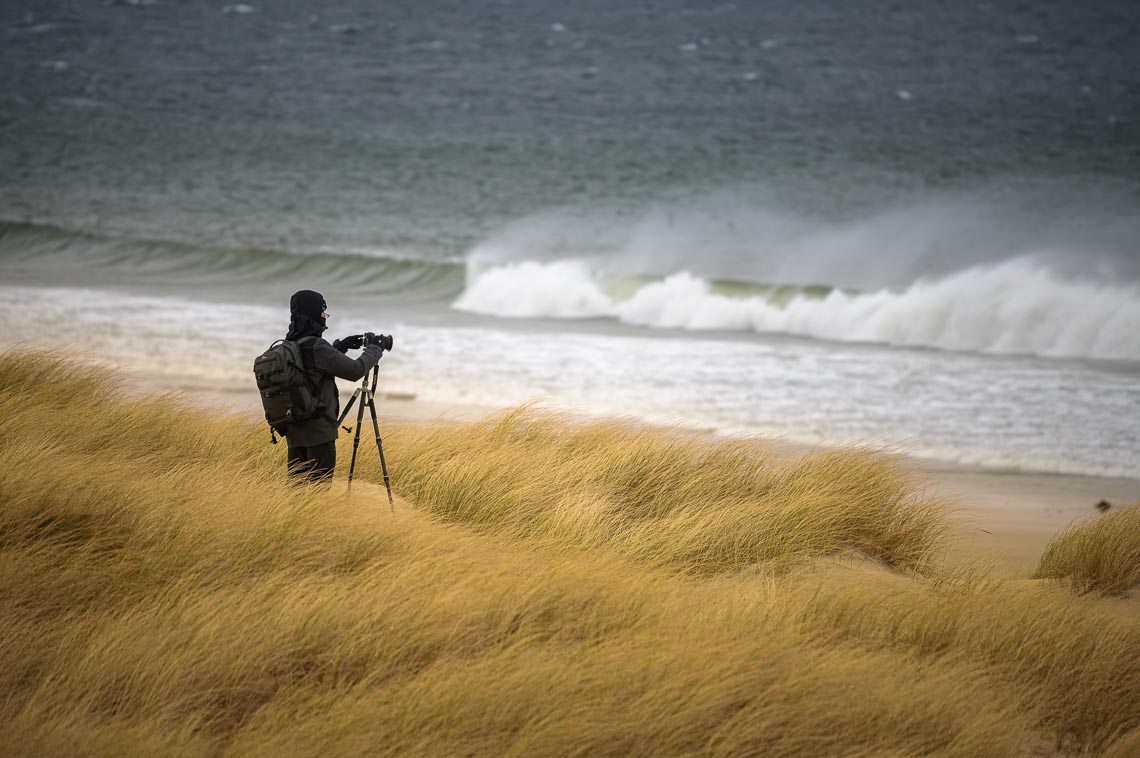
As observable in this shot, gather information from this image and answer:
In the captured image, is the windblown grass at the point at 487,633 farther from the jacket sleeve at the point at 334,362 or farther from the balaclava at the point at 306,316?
the balaclava at the point at 306,316

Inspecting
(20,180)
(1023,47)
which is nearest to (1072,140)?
(1023,47)

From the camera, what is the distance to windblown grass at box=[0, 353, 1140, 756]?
364cm

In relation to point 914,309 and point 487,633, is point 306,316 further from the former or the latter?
point 914,309

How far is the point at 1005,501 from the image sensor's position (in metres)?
8.19

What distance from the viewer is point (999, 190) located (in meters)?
40.8

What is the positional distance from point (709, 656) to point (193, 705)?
199 cm

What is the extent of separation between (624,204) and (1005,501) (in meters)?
29.2

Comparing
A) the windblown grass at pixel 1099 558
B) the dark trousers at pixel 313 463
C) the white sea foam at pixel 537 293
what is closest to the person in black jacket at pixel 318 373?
the dark trousers at pixel 313 463

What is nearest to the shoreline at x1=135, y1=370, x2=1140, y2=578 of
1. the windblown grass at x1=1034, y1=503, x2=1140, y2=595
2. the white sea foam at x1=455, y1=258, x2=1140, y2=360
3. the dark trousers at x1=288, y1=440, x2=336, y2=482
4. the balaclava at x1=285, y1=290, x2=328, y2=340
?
the windblown grass at x1=1034, y1=503, x2=1140, y2=595

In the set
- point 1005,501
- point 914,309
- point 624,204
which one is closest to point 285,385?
point 1005,501

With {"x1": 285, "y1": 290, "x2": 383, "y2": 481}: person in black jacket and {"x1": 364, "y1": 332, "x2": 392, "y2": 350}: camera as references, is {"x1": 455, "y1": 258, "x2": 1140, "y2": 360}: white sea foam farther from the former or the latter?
{"x1": 285, "y1": 290, "x2": 383, "y2": 481}: person in black jacket

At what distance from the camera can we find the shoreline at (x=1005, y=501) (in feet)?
21.5

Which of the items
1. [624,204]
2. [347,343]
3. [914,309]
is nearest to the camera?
[347,343]

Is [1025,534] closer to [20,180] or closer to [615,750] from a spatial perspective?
[615,750]
